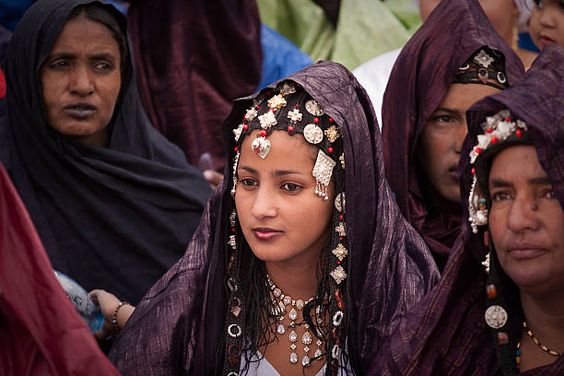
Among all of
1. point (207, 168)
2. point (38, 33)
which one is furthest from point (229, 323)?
point (207, 168)

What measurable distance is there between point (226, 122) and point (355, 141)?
0.45 metres

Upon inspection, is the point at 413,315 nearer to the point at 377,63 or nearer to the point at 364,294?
the point at 364,294

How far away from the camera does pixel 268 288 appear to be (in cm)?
383

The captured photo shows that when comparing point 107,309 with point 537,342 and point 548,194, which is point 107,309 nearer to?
point 537,342

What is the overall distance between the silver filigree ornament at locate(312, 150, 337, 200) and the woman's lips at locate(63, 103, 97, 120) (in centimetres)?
147

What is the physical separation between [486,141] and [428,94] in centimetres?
136

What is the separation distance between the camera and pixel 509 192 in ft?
10.1

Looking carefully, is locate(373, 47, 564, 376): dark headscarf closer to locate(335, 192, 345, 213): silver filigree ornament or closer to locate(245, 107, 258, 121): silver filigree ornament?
locate(335, 192, 345, 213): silver filigree ornament

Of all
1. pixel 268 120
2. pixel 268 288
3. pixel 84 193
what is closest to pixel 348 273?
pixel 268 288

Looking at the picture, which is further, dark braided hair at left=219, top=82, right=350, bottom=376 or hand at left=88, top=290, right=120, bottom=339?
hand at left=88, top=290, right=120, bottom=339

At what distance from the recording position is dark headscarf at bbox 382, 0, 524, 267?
14.5 feet

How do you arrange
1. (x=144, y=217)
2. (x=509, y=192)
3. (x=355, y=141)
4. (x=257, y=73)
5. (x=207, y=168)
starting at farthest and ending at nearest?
(x=257, y=73)
(x=207, y=168)
(x=144, y=217)
(x=355, y=141)
(x=509, y=192)

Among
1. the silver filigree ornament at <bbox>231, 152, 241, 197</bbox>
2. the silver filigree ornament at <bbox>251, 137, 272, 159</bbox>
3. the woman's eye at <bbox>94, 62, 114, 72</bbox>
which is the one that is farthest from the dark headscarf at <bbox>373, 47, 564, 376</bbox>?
the woman's eye at <bbox>94, 62, 114, 72</bbox>

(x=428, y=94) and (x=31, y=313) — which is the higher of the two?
(x=428, y=94)
